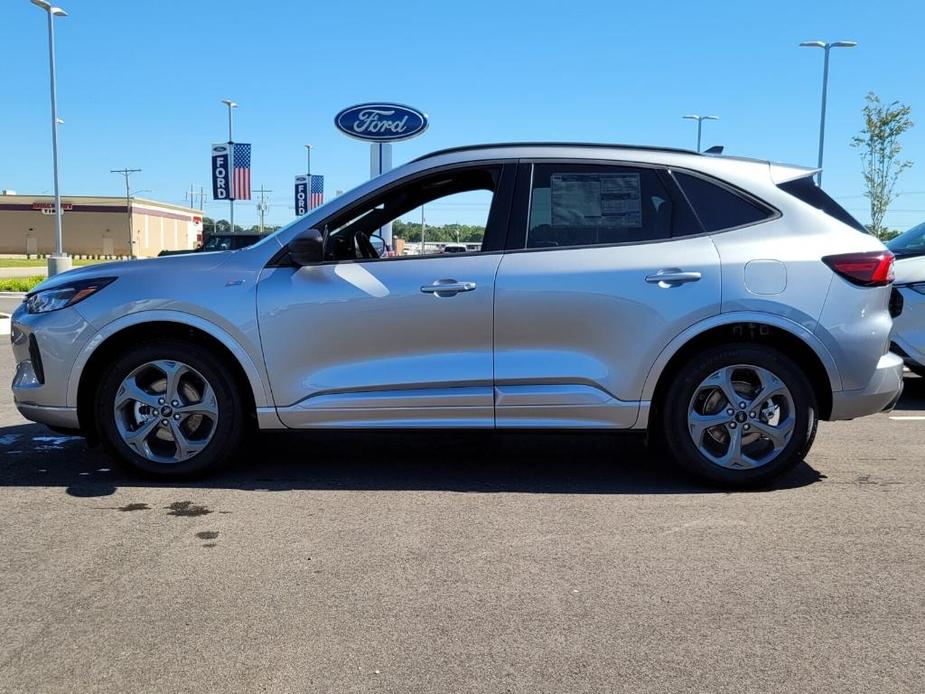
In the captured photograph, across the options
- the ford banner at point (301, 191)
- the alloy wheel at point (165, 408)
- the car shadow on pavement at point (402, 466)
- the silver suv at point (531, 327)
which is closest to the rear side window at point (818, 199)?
the silver suv at point (531, 327)

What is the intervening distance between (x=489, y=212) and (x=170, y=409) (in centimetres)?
213

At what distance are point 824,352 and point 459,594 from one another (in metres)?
2.57

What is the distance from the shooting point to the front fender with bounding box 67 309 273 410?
4.79 metres

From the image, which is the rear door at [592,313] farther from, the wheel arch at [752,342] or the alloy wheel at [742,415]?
the alloy wheel at [742,415]

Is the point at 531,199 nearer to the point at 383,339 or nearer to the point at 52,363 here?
the point at 383,339

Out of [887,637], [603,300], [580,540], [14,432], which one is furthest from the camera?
[14,432]

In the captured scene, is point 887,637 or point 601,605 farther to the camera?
point 601,605

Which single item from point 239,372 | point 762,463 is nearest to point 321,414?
point 239,372

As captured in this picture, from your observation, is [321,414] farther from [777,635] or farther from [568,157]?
[777,635]

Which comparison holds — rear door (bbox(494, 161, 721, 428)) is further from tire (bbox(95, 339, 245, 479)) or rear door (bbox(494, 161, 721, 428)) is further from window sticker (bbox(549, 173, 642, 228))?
tire (bbox(95, 339, 245, 479))

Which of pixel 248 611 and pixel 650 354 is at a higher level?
pixel 650 354

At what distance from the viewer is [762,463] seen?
479cm

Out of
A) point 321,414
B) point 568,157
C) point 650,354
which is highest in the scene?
point 568,157

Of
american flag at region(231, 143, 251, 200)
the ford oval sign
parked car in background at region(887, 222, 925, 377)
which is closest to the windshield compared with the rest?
parked car in background at region(887, 222, 925, 377)
